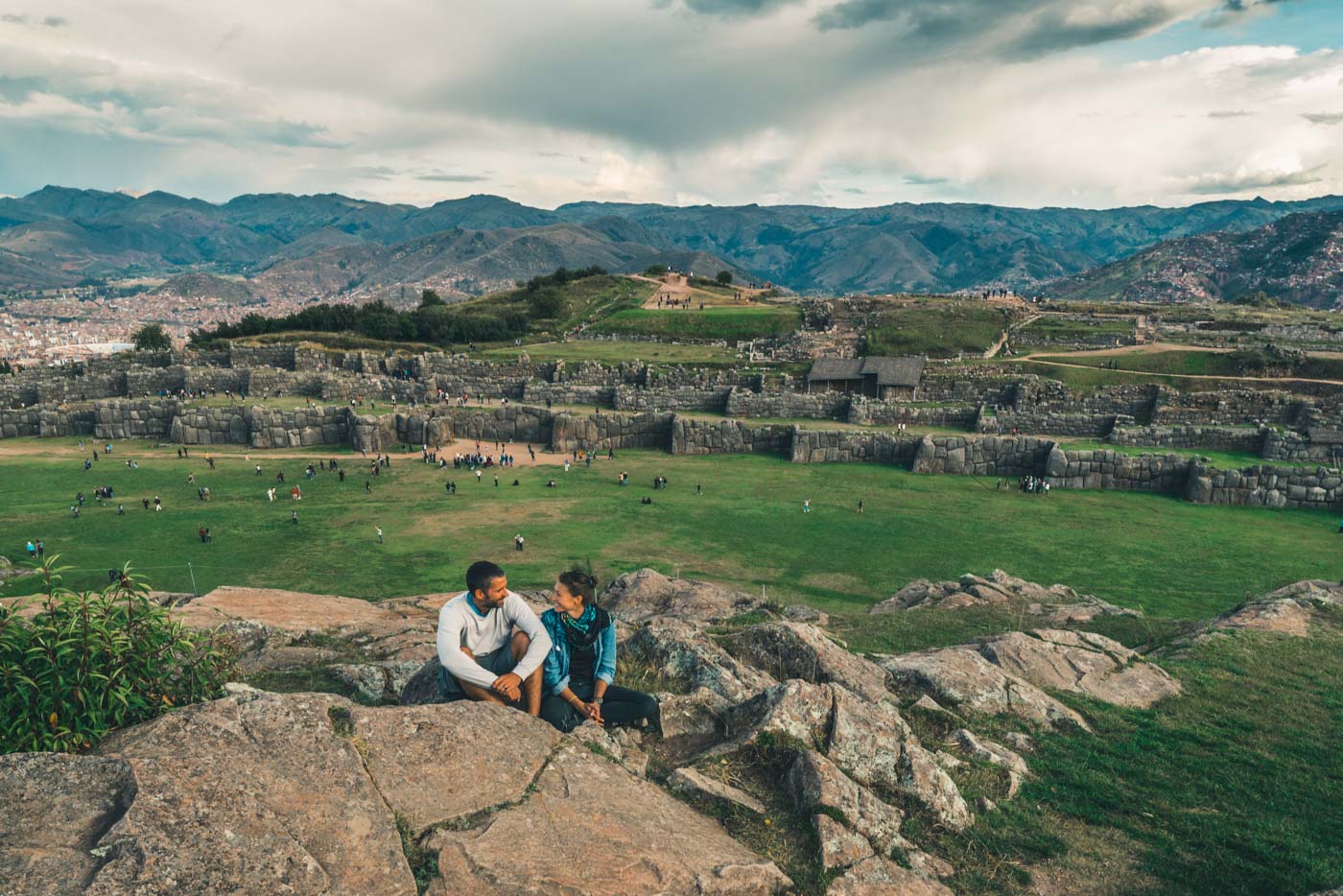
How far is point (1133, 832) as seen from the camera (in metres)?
7.89

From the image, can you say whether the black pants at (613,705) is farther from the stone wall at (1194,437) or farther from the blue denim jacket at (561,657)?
the stone wall at (1194,437)

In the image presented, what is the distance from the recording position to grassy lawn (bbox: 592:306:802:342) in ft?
258

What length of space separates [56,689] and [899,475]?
4283 cm

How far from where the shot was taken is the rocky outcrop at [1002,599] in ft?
63.6

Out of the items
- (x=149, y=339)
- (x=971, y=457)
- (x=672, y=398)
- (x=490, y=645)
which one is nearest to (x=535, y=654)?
(x=490, y=645)

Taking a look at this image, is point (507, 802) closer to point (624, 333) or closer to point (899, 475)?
point (899, 475)

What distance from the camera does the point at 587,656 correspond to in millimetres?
7965

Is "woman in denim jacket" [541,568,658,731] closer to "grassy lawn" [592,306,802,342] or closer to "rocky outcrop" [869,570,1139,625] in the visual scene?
"rocky outcrop" [869,570,1139,625]

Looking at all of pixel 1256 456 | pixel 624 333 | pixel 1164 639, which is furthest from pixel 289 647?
pixel 624 333

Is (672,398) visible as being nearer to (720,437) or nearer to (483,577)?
(720,437)

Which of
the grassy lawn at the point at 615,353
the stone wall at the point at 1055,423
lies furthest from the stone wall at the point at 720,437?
the grassy lawn at the point at 615,353

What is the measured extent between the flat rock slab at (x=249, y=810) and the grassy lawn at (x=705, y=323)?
7393cm

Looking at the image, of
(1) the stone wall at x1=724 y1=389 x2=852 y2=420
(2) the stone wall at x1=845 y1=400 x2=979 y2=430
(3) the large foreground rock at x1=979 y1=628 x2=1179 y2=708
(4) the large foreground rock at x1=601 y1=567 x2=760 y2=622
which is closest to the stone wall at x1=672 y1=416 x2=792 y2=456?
(1) the stone wall at x1=724 y1=389 x2=852 y2=420

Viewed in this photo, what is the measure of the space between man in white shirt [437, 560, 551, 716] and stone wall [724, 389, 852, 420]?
4890cm
